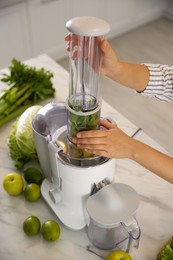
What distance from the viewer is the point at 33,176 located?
98 centimetres

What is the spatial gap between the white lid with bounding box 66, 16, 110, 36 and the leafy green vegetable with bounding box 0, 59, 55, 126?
669 millimetres

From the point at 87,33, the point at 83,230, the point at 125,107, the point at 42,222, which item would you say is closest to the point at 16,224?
the point at 42,222

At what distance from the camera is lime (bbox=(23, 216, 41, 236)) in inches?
33.8

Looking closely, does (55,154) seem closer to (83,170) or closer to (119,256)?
(83,170)

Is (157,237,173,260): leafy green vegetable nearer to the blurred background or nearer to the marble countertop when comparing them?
the marble countertop

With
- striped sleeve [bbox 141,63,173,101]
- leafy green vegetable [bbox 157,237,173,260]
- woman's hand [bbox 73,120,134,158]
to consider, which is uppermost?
woman's hand [bbox 73,120,134,158]

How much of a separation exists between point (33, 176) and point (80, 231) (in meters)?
0.22

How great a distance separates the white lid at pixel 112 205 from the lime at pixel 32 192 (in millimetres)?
218

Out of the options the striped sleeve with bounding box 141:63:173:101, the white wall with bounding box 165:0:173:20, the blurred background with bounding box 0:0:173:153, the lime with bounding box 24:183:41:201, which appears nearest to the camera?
the lime with bounding box 24:183:41:201

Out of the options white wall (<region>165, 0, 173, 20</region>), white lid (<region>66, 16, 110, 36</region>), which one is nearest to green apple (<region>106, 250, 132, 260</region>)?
white lid (<region>66, 16, 110, 36</region>)

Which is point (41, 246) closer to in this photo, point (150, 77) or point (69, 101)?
point (69, 101)

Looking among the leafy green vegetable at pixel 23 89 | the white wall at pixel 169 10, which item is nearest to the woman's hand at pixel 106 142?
the leafy green vegetable at pixel 23 89

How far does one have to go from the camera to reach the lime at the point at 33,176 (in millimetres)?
976

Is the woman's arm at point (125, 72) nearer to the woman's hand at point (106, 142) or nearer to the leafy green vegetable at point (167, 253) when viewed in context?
the woman's hand at point (106, 142)
